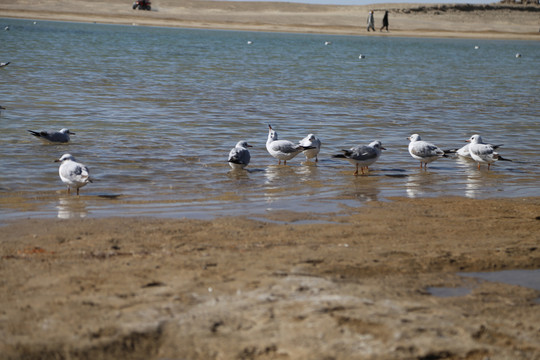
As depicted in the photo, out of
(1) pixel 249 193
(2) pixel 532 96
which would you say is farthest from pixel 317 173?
(2) pixel 532 96

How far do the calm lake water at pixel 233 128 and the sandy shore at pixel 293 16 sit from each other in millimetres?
38362

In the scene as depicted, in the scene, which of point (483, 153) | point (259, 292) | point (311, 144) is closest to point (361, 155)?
point (311, 144)

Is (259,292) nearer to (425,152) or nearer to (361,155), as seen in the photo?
(361,155)

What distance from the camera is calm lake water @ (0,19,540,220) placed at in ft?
27.4

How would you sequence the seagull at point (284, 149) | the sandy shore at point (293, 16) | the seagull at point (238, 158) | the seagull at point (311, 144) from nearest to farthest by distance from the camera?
1. the seagull at point (238, 158)
2. the seagull at point (284, 149)
3. the seagull at point (311, 144)
4. the sandy shore at point (293, 16)

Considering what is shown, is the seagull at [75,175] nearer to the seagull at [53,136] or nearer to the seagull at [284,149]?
the seagull at [53,136]

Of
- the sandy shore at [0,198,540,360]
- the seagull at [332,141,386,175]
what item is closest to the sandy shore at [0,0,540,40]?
the seagull at [332,141,386,175]

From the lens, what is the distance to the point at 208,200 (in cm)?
805

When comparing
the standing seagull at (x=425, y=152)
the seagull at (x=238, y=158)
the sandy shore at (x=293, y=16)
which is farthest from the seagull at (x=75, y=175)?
the sandy shore at (x=293, y=16)

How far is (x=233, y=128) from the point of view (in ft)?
45.0

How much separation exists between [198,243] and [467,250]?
224cm

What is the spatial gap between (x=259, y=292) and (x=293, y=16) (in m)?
76.9

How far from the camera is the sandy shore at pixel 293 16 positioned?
219 ft

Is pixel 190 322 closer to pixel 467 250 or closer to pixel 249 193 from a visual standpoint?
pixel 467 250
